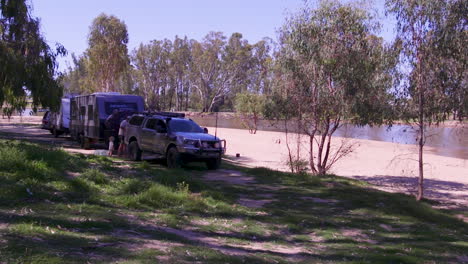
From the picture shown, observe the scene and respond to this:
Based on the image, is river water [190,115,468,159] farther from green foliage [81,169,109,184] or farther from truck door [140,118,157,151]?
green foliage [81,169,109,184]

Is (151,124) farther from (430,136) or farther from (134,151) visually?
(430,136)

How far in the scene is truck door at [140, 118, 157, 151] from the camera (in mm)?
15430

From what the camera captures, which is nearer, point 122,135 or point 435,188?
point 435,188

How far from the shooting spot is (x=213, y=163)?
14820 mm

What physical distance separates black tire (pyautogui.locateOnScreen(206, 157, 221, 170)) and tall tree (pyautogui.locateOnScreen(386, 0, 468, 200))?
5655 millimetres

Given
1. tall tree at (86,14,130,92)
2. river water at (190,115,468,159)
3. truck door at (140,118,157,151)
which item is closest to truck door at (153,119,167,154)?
truck door at (140,118,157,151)

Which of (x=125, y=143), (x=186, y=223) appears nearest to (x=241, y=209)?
(x=186, y=223)

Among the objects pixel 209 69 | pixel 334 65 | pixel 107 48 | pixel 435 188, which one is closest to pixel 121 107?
pixel 334 65

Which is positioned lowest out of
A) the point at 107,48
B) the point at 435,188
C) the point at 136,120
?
the point at 435,188

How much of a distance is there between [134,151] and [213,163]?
3.10 m

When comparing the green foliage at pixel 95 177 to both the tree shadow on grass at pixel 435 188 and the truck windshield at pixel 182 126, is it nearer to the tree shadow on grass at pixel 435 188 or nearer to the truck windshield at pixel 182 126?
the truck windshield at pixel 182 126

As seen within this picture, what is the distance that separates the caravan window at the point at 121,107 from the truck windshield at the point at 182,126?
14.5ft

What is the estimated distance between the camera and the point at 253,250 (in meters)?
6.34

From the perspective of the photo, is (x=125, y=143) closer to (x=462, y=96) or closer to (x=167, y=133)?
(x=167, y=133)
